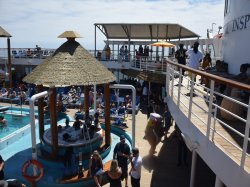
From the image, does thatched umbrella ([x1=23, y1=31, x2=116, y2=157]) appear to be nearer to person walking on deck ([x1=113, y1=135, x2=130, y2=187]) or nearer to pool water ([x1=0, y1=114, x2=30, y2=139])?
person walking on deck ([x1=113, y1=135, x2=130, y2=187])

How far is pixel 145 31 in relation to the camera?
83.7 ft

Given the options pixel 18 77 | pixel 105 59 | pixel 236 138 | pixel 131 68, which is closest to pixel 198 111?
pixel 236 138

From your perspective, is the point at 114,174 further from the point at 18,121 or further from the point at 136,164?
the point at 18,121

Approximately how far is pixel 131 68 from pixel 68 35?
1263 centimetres

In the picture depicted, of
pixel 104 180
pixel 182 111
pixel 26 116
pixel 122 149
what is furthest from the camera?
pixel 26 116

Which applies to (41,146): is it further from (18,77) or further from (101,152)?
(18,77)

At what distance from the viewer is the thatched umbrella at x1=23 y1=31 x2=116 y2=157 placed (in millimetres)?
9364

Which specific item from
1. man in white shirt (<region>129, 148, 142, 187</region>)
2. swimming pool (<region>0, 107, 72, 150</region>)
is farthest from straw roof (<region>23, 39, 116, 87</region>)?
swimming pool (<region>0, 107, 72, 150</region>)

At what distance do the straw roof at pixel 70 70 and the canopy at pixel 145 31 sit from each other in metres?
12.2

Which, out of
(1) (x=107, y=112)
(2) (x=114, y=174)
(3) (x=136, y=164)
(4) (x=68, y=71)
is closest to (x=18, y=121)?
(1) (x=107, y=112)

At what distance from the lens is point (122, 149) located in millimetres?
8484

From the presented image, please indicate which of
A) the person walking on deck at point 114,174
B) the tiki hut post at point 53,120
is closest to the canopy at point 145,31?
the tiki hut post at point 53,120

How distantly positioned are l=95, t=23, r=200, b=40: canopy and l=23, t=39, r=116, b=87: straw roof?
12.2 metres

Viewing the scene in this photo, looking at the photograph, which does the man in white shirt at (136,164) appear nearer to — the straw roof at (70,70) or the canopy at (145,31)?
the straw roof at (70,70)
